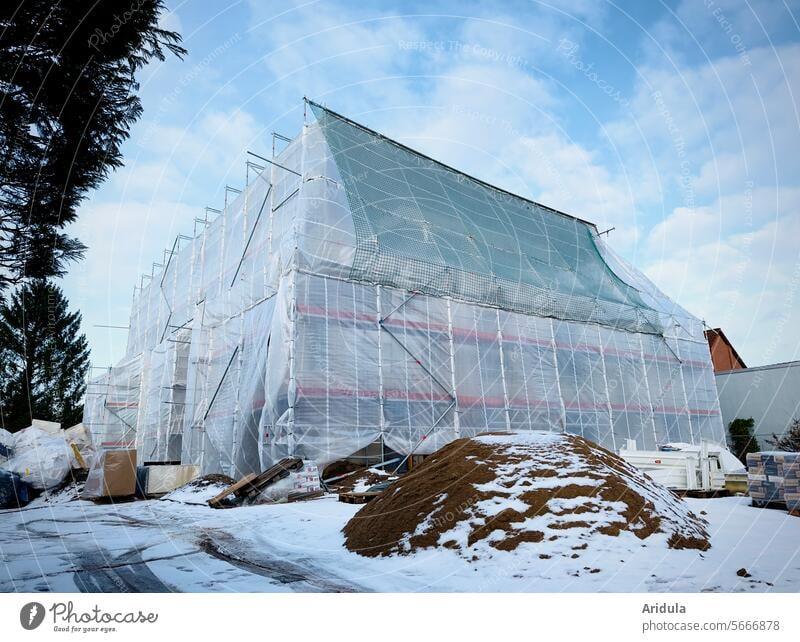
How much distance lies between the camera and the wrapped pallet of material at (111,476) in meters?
11.1

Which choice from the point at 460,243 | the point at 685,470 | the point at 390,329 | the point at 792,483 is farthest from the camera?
the point at 460,243

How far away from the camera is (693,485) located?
9.34 m

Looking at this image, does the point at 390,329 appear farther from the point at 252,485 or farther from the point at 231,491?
the point at 231,491

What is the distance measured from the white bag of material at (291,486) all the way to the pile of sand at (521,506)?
390 centimetres

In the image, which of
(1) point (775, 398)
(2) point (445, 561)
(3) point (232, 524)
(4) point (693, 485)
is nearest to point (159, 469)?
(3) point (232, 524)

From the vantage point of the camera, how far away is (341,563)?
447cm

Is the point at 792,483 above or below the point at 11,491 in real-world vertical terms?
above

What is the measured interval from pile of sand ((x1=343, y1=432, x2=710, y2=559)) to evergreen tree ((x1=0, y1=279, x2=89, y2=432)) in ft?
14.0

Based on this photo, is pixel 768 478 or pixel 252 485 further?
pixel 252 485

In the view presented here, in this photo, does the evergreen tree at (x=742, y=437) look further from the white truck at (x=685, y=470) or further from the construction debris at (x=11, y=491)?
the construction debris at (x=11, y=491)

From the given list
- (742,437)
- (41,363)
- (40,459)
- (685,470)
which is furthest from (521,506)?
(742,437)

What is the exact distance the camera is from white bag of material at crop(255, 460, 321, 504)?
9.22 metres

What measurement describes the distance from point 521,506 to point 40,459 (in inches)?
520

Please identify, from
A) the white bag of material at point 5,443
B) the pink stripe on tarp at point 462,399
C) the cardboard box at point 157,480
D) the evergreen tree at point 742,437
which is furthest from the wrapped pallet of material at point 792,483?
the white bag of material at point 5,443
